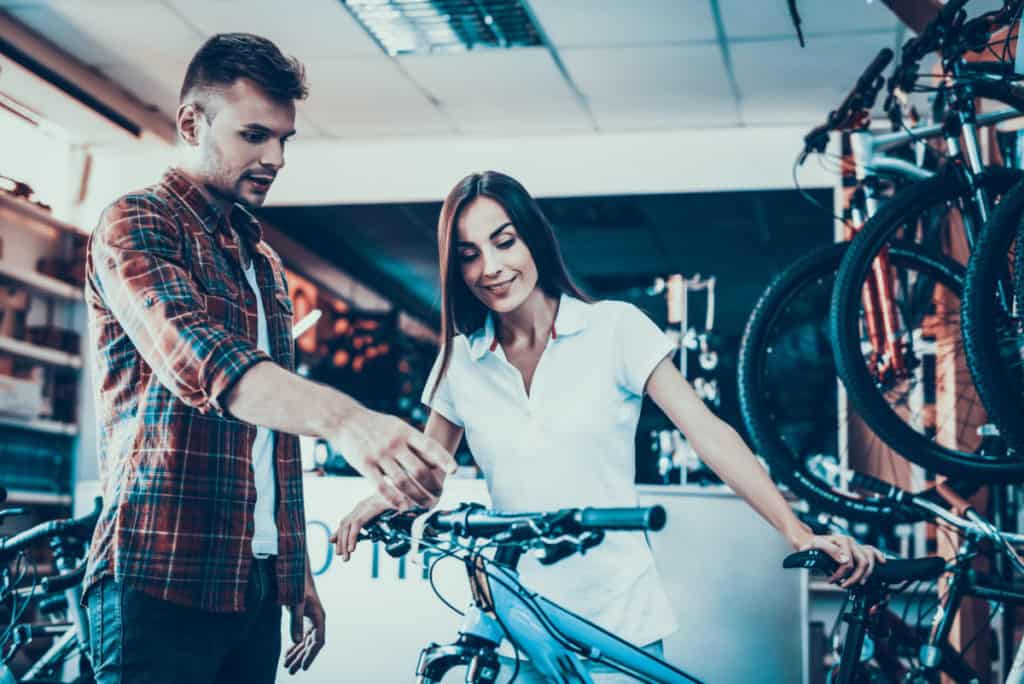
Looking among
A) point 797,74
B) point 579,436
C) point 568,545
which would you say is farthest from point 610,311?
point 797,74

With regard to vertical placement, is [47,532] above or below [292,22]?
below

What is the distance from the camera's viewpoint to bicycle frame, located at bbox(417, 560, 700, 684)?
1.43 meters

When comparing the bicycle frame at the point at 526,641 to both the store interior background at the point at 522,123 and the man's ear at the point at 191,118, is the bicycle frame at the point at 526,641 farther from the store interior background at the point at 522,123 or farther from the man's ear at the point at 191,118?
the store interior background at the point at 522,123

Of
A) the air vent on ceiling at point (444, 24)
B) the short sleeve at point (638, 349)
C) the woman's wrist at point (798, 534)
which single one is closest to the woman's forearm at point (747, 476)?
the woman's wrist at point (798, 534)

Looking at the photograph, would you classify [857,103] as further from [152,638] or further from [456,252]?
[152,638]

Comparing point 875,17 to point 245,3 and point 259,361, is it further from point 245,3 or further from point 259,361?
point 259,361

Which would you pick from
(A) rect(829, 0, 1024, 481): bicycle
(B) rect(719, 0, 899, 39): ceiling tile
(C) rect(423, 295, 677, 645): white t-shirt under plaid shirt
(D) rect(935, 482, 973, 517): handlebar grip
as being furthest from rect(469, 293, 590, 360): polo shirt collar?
(B) rect(719, 0, 899, 39): ceiling tile

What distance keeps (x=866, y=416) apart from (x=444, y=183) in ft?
12.8

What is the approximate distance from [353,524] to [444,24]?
3553mm

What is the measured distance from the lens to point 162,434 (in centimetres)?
140

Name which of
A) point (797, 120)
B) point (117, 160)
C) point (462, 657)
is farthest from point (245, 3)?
point (462, 657)

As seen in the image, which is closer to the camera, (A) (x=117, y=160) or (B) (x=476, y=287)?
(B) (x=476, y=287)

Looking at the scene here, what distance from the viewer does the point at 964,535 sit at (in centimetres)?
271

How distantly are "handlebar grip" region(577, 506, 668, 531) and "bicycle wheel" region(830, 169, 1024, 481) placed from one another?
1.55 metres
